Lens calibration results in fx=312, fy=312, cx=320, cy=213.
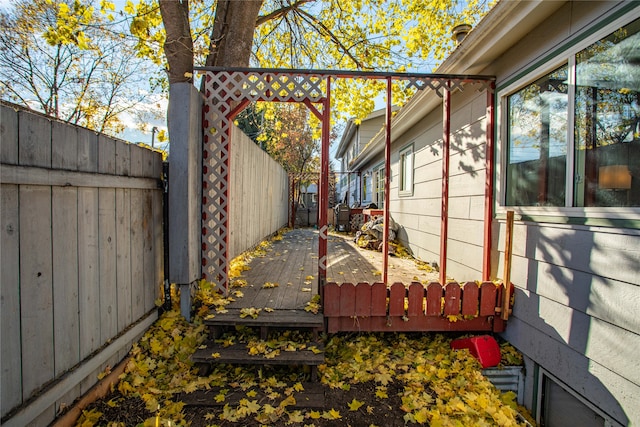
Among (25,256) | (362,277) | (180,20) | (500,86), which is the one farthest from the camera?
(362,277)

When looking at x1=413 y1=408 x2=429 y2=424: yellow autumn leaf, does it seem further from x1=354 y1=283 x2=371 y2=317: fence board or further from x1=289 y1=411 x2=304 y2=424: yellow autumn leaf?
x1=354 y1=283 x2=371 y2=317: fence board

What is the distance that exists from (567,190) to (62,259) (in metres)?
3.60

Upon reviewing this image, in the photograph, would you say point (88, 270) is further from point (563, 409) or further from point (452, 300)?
point (563, 409)

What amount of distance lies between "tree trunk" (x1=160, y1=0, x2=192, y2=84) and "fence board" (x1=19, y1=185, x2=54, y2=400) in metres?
2.45

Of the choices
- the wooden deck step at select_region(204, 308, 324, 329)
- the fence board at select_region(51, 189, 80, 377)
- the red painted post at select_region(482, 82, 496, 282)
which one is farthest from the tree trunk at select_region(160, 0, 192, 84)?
the red painted post at select_region(482, 82, 496, 282)

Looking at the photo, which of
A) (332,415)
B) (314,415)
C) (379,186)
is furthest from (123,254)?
(379,186)

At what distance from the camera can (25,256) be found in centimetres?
165

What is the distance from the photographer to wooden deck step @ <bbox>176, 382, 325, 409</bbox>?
7.59 ft

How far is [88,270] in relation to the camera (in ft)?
7.09

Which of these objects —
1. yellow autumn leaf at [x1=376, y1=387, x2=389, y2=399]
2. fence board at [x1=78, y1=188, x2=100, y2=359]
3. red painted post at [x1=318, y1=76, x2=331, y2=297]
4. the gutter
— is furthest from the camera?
red painted post at [x1=318, y1=76, x2=331, y2=297]

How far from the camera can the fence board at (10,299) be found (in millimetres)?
1512

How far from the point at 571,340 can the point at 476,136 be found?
2.41m

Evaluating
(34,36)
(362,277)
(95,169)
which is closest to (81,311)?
(95,169)

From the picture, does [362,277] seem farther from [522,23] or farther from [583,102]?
[522,23]
